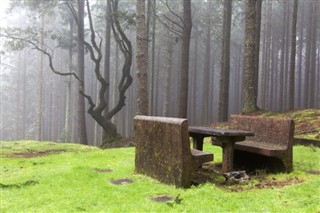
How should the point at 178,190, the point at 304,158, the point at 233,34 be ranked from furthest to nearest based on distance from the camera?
1. the point at 233,34
2. the point at 304,158
3. the point at 178,190

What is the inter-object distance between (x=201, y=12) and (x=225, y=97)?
15481 mm

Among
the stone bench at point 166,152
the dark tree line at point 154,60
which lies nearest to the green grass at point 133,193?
the stone bench at point 166,152

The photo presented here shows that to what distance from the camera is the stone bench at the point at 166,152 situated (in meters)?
4.98

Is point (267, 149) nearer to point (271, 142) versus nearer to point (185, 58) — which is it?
point (271, 142)

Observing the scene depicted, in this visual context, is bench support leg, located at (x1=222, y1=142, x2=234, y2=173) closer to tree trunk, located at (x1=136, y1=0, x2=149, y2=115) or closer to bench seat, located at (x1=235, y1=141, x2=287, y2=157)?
bench seat, located at (x1=235, y1=141, x2=287, y2=157)

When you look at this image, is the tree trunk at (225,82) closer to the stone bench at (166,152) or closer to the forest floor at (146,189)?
the forest floor at (146,189)

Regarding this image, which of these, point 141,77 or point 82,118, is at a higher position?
point 141,77

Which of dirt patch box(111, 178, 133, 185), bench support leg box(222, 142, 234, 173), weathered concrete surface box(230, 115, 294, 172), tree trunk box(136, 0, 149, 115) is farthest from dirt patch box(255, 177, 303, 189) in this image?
tree trunk box(136, 0, 149, 115)

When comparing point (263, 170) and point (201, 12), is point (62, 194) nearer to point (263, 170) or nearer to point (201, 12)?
point (263, 170)

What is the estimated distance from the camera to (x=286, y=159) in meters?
5.75

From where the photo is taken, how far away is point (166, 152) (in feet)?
17.7

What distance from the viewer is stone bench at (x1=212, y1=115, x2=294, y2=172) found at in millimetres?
5750

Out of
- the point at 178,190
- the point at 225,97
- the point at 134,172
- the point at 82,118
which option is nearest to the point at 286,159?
the point at 178,190

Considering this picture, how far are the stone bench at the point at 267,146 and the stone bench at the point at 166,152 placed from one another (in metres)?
1.13
